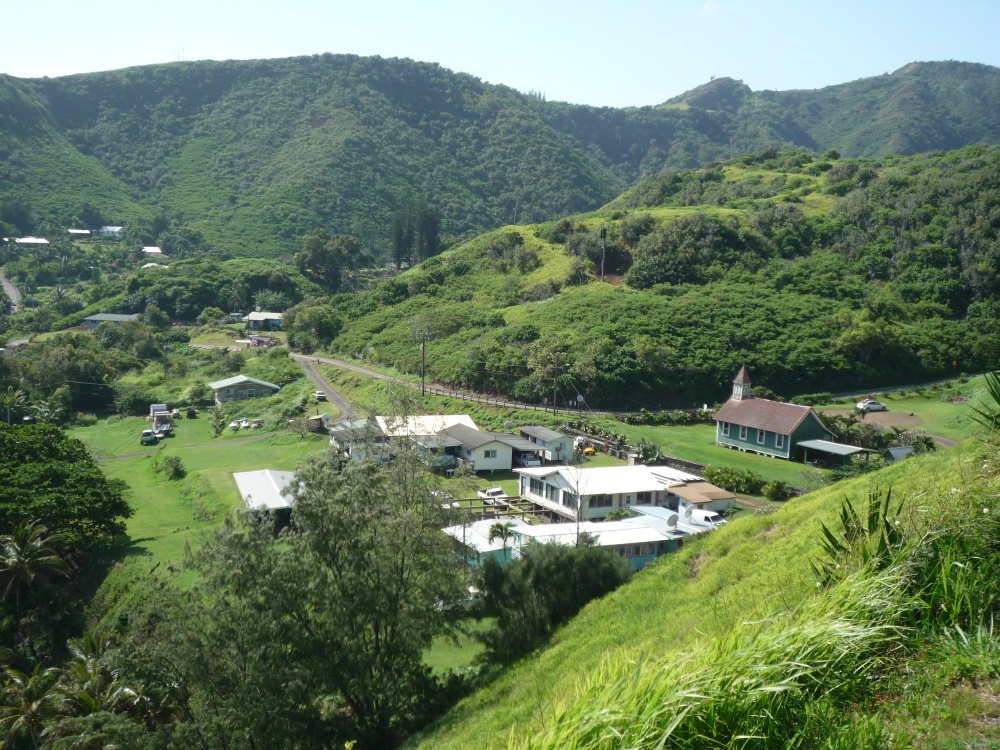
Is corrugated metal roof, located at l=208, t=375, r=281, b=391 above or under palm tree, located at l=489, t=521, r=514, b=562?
under

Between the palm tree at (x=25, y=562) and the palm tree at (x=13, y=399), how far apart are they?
21.0 meters

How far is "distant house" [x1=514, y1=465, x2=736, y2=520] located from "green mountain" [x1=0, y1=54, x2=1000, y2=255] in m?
73.8

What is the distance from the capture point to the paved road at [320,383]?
43.8 m

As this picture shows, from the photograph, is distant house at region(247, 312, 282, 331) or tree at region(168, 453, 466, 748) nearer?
tree at region(168, 453, 466, 748)

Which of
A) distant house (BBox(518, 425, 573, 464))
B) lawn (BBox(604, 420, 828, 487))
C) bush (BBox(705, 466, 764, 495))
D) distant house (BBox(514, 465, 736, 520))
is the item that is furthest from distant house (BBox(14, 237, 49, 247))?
bush (BBox(705, 466, 764, 495))

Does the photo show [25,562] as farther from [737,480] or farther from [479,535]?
[737,480]

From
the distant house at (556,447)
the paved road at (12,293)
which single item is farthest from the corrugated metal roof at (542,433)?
the paved road at (12,293)

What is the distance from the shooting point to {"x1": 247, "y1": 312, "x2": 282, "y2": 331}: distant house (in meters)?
66.9

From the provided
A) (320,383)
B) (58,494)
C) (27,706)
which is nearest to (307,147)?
(320,383)

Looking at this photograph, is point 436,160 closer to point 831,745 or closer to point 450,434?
point 450,434

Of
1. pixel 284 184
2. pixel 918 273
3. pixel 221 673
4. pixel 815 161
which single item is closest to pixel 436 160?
pixel 284 184

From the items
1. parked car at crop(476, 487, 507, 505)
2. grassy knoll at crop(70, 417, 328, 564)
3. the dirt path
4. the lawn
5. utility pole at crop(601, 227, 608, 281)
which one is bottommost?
grassy knoll at crop(70, 417, 328, 564)

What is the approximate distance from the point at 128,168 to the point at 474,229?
178ft

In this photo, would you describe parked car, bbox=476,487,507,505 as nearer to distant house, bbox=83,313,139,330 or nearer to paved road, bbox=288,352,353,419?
paved road, bbox=288,352,353,419
